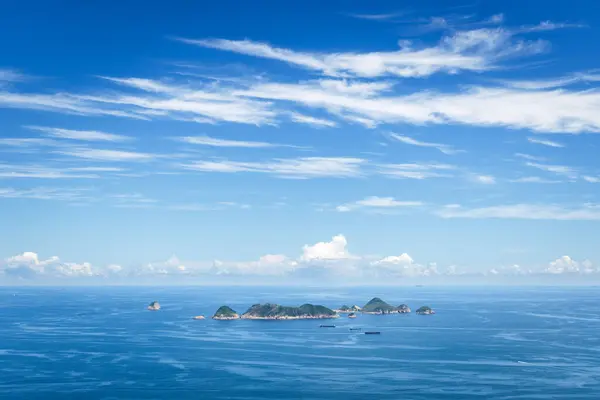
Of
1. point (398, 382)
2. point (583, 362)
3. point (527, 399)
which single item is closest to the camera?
point (527, 399)

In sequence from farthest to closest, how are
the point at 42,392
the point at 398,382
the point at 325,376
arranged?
the point at 325,376, the point at 398,382, the point at 42,392

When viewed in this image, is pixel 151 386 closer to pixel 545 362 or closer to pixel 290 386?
pixel 290 386

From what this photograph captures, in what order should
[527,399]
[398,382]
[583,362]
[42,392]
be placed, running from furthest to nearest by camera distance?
[583,362]
[398,382]
[42,392]
[527,399]

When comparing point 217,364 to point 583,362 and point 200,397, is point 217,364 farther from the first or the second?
point 583,362

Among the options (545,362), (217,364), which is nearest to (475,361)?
(545,362)

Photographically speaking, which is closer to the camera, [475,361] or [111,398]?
[111,398]

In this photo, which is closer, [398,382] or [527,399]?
[527,399]

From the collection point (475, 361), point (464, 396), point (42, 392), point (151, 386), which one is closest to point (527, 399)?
point (464, 396)

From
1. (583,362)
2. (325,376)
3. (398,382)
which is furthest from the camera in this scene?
(583,362)
